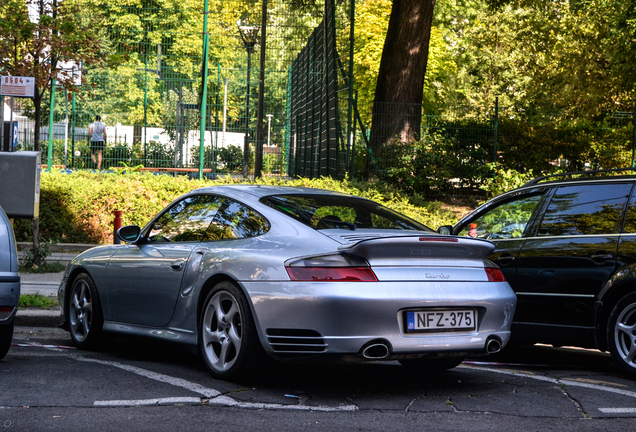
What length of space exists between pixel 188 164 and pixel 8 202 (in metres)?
6.86

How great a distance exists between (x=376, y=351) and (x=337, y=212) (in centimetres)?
119

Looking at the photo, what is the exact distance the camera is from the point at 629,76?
21.7 meters

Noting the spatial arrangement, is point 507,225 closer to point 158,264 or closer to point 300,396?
point 300,396

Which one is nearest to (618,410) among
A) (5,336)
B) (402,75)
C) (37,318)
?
(5,336)

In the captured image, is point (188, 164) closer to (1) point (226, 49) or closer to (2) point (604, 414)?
(1) point (226, 49)

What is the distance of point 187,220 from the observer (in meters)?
6.06

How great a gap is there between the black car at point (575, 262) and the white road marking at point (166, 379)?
2.44m

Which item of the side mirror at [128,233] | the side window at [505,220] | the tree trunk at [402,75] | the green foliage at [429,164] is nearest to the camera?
the side mirror at [128,233]

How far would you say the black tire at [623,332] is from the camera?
589cm

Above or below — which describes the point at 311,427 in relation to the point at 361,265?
below

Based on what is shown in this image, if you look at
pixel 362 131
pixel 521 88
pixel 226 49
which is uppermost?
pixel 521 88

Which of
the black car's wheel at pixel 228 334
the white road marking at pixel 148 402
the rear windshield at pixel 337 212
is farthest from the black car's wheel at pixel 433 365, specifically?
the white road marking at pixel 148 402

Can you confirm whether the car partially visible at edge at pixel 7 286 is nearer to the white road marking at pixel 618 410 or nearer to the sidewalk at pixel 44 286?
the sidewalk at pixel 44 286

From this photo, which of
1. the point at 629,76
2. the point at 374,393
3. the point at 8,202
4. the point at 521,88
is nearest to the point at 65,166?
the point at 8,202
